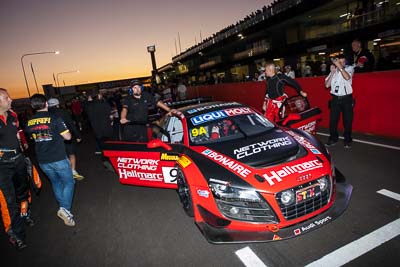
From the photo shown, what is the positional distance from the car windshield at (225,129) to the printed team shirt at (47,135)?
1.82 metres

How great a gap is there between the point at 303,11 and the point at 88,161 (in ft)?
74.9

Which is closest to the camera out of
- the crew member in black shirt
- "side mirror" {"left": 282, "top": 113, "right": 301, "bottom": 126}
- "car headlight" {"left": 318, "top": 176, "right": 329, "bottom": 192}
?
"car headlight" {"left": 318, "top": 176, "right": 329, "bottom": 192}

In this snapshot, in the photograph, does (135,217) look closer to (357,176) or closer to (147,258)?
(147,258)

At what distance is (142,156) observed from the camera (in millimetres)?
3939

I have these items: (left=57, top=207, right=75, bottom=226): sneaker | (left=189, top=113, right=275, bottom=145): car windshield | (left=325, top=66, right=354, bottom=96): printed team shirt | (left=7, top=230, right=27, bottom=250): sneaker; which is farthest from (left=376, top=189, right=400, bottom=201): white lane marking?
(left=7, top=230, right=27, bottom=250): sneaker

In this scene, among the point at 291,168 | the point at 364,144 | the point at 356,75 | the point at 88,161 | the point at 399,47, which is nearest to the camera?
the point at 291,168

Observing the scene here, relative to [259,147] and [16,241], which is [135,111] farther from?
[259,147]

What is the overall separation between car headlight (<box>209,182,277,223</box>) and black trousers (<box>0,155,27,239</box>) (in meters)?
2.66

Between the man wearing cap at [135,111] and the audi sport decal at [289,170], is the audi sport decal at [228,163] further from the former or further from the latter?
the man wearing cap at [135,111]

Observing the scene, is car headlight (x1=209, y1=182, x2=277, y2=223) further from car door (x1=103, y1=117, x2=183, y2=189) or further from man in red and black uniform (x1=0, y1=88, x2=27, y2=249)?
man in red and black uniform (x1=0, y1=88, x2=27, y2=249)

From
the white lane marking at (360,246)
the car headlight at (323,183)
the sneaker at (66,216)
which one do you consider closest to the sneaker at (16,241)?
the sneaker at (66,216)

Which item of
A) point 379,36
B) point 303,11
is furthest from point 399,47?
point 303,11

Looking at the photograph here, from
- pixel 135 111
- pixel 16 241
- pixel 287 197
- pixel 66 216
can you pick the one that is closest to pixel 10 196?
pixel 16 241

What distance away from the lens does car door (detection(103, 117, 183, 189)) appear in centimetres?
382
